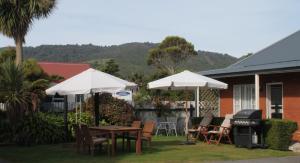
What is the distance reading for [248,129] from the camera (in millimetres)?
15852

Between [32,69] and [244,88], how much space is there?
19967 millimetres

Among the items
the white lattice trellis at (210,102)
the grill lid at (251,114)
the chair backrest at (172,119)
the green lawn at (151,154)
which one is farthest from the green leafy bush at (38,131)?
the white lattice trellis at (210,102)

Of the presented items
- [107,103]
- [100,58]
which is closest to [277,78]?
[107,103]

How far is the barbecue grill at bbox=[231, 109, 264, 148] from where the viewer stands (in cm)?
1562

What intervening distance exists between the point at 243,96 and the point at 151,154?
7.88m

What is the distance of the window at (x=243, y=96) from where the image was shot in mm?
20203

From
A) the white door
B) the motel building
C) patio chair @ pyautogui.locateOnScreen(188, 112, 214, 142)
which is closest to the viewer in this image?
patio chair @ pyautogui.locateOnScreen(188, 112, 214, 142)

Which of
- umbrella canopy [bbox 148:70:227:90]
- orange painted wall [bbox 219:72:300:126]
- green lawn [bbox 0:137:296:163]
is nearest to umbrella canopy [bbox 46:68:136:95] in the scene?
green lawn [bbox 0:137:296:163]

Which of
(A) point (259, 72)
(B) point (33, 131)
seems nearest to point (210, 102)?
(A) point (259, 72)

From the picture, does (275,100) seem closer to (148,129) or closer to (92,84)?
(148,129)

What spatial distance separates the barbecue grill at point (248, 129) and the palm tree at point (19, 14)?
15.3m

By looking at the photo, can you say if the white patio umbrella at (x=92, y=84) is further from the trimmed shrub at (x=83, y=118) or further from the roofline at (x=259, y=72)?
the roofline at (x=259, y=72)

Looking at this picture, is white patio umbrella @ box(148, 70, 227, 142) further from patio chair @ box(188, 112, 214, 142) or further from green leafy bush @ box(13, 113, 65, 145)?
green leafy bush @ box(13, 113, 65, 145)

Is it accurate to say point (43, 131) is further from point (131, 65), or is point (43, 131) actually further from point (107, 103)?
point (131, 65)
